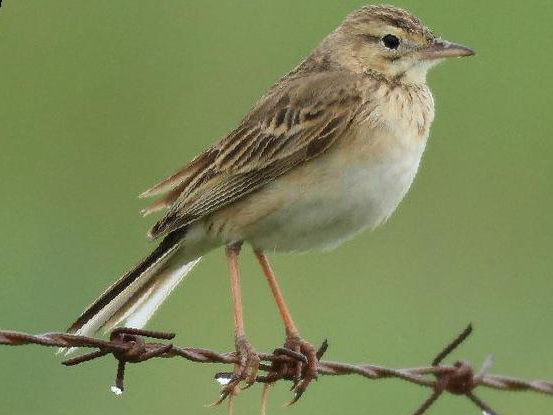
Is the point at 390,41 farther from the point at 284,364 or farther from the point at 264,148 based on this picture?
the point at 284,364

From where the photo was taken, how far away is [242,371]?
7.86m

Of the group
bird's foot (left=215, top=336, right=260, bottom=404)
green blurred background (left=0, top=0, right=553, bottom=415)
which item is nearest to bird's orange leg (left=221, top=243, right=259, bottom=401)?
bird's foot (left=215, top=336, right=260, bottom=404)

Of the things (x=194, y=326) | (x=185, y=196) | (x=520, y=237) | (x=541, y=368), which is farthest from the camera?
(x=520, y=237)

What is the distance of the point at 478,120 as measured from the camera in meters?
15.0

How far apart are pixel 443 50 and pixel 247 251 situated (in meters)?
4.14

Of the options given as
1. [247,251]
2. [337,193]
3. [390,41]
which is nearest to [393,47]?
[390,41]

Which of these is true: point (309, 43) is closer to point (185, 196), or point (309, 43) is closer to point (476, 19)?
point (476, 19)

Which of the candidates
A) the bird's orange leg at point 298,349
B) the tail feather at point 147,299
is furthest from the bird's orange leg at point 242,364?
the tail feather at point 147,299

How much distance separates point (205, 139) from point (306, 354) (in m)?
6.05

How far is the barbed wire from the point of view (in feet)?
21.6

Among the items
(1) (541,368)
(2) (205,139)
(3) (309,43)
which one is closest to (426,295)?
A: (1) (541,368)

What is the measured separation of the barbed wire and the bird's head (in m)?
1.97

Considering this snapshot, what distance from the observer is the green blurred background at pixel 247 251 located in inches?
453

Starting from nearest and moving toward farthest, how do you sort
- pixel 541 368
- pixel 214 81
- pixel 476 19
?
pixel 541 368
pixel 214 81
pixel 476 19
